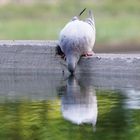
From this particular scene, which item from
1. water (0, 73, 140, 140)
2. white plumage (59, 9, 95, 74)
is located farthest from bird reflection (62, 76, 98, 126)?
white plumage (59, 9, 95, 74)

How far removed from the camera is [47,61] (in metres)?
9.88

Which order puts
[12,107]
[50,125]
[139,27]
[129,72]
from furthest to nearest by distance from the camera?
[139,27] < [129,72] < [12,107] < [50,125]

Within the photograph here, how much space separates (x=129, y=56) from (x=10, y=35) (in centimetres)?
1305

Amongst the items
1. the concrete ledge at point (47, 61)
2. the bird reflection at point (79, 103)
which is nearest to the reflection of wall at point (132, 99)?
the bird reflection at point (79, 103)

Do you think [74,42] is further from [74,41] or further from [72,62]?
[72,62]

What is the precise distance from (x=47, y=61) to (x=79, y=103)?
177 cm

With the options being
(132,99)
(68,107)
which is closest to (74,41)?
(132,99)

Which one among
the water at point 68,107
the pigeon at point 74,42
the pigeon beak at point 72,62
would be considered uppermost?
the pigeon at point 74,42

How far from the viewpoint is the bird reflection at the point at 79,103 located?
7465 mm

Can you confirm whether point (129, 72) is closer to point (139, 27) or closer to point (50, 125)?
point (50, 125)

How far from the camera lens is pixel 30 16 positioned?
84.7ft

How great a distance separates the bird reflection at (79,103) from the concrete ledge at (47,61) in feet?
0.93

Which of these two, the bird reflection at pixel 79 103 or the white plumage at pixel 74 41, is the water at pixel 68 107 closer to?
the bird reflection at pixel 79 103

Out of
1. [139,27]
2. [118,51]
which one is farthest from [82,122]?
[139,27]
